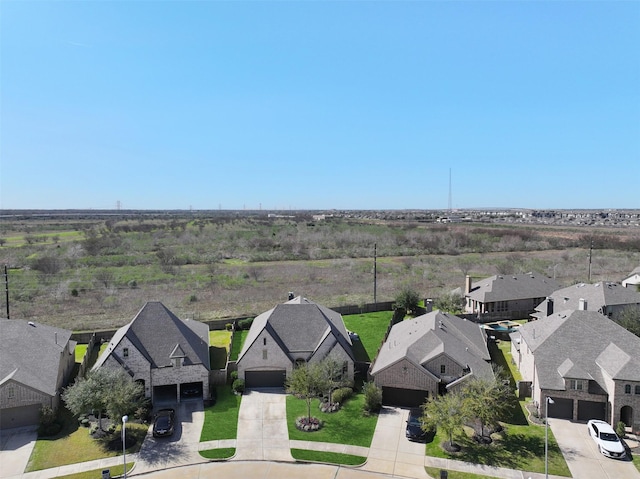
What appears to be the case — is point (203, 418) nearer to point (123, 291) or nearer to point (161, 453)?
point (161, 453)

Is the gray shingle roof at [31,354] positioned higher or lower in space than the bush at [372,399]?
higher

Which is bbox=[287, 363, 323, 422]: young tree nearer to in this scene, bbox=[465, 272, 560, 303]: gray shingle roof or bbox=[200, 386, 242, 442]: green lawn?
bbox=[200, 386, 242, 442]: green lawn

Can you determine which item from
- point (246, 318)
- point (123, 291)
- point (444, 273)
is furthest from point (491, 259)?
point (123, 291)

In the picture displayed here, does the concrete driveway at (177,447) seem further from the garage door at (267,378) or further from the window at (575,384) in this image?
the window at (575,384)

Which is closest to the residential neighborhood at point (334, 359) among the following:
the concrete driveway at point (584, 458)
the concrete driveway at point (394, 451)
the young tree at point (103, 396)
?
the concrete driveway at point (394, 451)

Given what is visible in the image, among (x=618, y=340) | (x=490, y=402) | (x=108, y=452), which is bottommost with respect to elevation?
(x=108, y=452)

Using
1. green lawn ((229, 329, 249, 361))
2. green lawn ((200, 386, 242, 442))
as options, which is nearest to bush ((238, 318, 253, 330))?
green lawn ((229, 329, 249, 361))

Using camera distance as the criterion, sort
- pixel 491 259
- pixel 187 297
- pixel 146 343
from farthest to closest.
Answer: pixel 491 259
pixel 187 297
pixel 146 343
